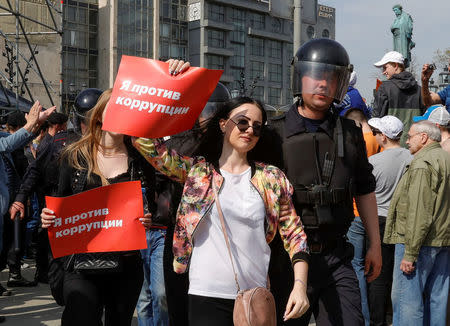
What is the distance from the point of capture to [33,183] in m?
5.80

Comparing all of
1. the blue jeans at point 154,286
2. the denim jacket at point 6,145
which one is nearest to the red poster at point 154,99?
the blue jeans at point 154,286

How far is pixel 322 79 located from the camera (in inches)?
138

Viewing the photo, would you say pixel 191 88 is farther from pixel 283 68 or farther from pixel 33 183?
pixel 283 68

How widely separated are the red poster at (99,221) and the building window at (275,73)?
72.3 m

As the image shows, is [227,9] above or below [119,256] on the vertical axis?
above

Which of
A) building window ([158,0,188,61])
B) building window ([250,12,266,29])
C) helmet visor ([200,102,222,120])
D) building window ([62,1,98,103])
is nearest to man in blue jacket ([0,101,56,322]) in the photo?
helmet visor ([200,102,222,120])

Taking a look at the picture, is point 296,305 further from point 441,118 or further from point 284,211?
point 441,118

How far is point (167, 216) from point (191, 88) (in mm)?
1233

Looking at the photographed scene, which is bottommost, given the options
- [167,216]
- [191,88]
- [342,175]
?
[167,216]

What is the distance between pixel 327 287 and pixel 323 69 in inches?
48.0

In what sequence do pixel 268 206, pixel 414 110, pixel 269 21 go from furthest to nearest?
pixel 269 21 → pixel 414 110 → pixel 268 206

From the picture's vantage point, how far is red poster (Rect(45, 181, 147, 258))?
Result: 348 cm

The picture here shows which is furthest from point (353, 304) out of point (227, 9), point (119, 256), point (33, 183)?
point (227, 9)

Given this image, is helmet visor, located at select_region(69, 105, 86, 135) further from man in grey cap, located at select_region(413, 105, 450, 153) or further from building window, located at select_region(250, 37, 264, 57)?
building window, located at select_region(250, 37, 264, 57)
